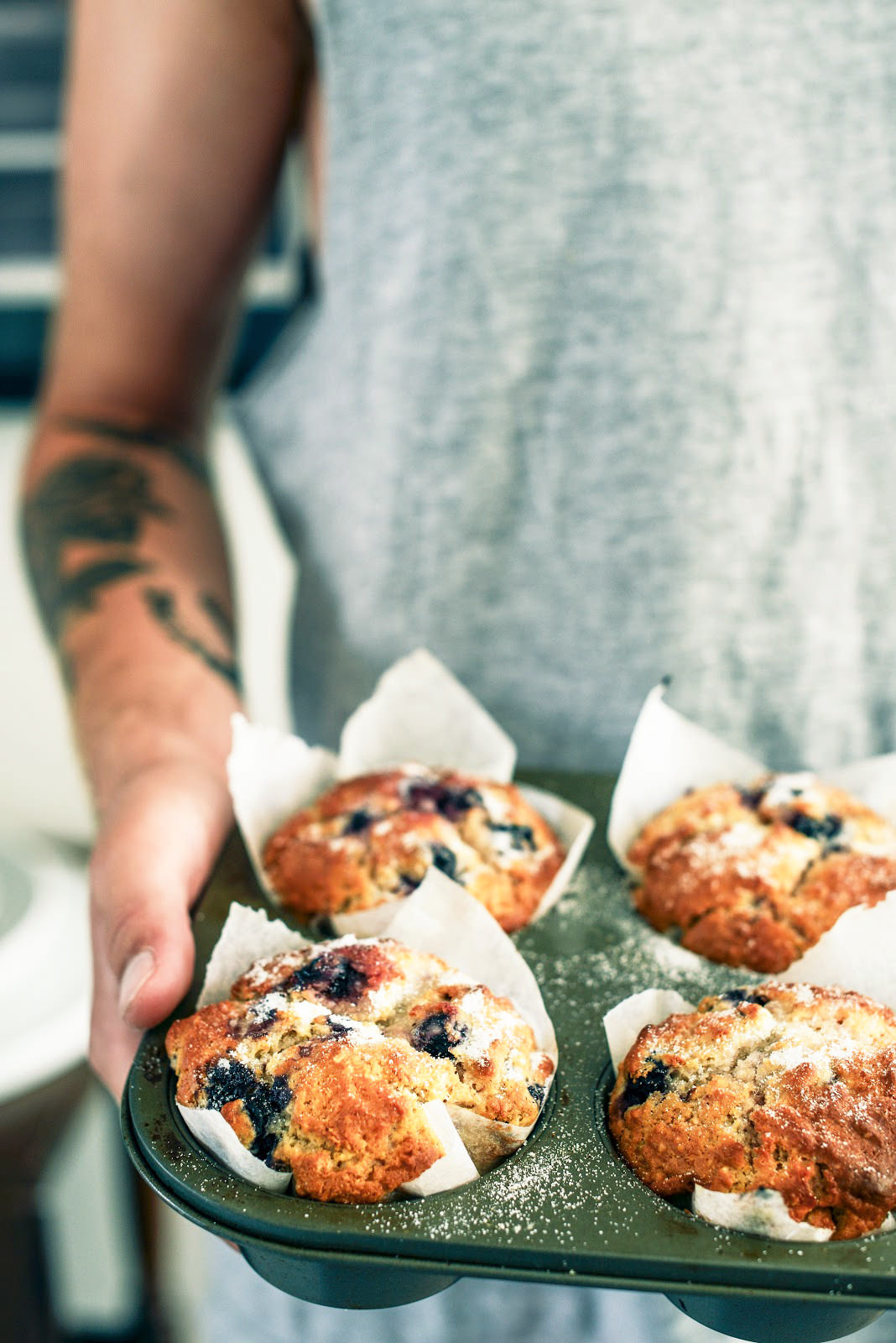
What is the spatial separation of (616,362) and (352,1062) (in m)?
1.19

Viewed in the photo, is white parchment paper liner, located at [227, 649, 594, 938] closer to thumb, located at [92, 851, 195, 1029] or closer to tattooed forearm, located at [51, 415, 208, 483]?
thumb, located at [92, 851, 195, 1029]

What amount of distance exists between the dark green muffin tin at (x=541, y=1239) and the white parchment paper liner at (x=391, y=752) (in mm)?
471

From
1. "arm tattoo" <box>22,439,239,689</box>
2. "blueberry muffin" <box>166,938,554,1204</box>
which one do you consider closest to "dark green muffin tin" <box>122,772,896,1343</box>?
"blueberry muffin" <box>166,938,554,1204</box>

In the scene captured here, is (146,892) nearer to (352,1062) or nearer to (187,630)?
(352,1062)

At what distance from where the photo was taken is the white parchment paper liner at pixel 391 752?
5.42 ft

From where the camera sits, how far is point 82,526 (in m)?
2.22

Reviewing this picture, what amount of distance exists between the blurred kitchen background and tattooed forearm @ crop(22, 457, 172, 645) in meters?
0.41

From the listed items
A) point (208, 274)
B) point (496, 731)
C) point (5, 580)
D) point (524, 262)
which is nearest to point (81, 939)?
point (496, 731)

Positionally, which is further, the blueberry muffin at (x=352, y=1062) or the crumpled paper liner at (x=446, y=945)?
the crumpled paper liner at (x=446, y=945)

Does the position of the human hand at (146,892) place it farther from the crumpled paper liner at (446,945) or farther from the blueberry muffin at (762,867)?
the blueberry muffin at (762,867)

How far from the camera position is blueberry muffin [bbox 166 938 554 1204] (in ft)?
3.71

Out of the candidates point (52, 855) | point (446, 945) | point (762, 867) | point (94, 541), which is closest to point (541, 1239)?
point (446, 945)

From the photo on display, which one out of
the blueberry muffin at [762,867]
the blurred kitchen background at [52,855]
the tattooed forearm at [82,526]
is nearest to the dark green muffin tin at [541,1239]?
the blueberry muffin at [762,867]

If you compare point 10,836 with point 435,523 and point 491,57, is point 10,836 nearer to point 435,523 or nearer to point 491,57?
point 435,523
